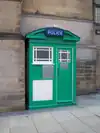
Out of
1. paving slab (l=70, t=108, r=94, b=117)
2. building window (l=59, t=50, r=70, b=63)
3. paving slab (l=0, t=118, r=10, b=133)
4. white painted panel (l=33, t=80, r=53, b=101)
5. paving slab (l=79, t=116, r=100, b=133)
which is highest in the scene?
building window (l=59, t=50, r=70, b=63)

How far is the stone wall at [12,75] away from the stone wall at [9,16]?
45 cm

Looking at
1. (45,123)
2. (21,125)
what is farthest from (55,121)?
(21,125)

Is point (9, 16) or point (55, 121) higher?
point (9, 16)

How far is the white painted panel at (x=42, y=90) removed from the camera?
6963 millimetres

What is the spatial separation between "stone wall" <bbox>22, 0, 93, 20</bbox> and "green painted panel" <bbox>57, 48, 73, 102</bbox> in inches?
97.1

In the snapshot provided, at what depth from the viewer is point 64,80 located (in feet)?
24.1

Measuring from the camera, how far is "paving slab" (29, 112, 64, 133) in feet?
16.1

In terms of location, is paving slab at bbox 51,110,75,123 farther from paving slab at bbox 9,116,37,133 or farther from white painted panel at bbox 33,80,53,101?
paving slab at bbox 9,116,37,133

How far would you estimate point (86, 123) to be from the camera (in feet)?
17.7

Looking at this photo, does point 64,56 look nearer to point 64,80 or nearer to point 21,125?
point 64,80

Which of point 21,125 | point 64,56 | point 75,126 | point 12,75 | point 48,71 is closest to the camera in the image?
point 75,126

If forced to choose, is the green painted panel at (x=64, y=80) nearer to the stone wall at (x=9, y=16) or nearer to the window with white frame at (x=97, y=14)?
the stone wall at (x=9, y=16)

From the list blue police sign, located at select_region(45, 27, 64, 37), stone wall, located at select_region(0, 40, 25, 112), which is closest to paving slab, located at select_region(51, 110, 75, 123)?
stone wall, located at select_region(0, 40, 25, 112)

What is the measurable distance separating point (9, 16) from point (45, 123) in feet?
11.8
